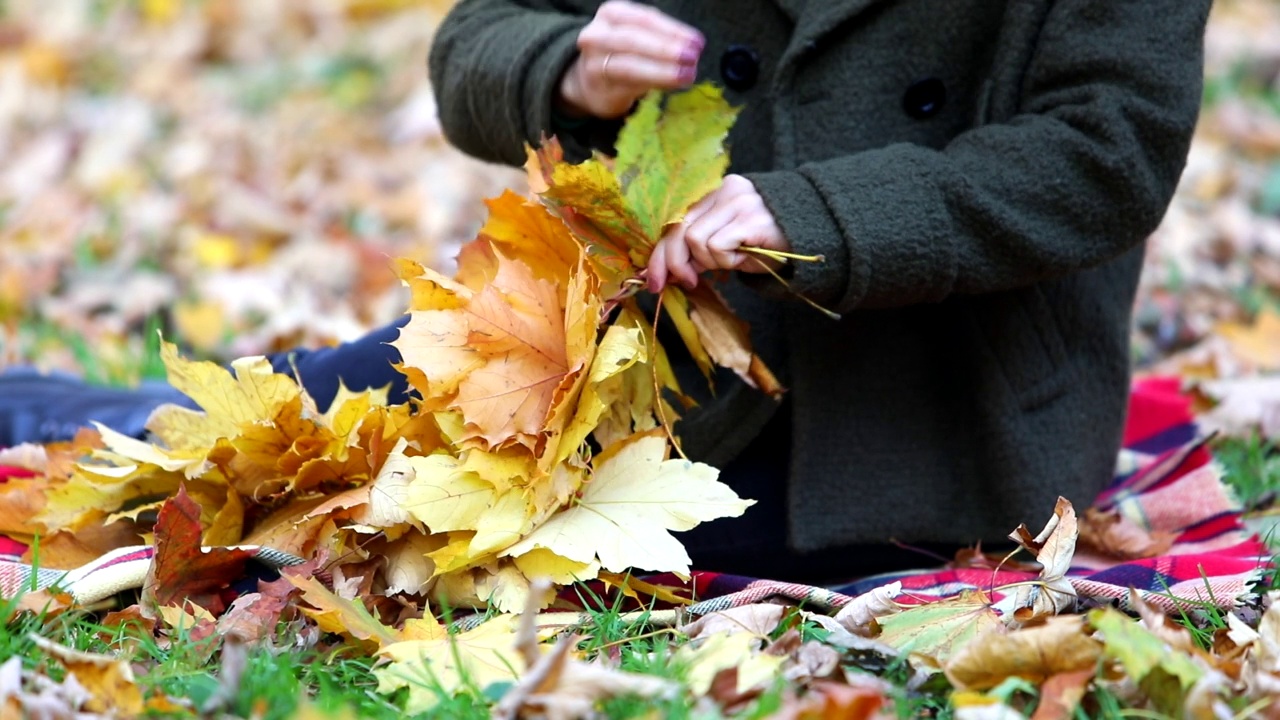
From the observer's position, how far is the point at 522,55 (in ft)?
4.47

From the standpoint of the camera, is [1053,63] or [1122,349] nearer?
[1053,63]

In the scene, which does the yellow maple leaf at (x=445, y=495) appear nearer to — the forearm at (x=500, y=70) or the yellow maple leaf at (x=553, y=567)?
the yellow maple leaf at (x=553, y=567)

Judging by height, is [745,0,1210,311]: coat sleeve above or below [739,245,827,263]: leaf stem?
above

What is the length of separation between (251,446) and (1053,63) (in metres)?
0.89

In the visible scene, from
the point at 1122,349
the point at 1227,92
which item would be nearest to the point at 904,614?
the point at 1122,349

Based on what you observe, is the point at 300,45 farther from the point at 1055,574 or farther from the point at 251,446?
the point at 1055,574

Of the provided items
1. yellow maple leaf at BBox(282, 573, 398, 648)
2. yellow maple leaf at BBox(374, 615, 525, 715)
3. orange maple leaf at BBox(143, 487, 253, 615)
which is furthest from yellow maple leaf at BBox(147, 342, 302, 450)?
yellow maple leaf at BBox(374, 615, 525, 715)

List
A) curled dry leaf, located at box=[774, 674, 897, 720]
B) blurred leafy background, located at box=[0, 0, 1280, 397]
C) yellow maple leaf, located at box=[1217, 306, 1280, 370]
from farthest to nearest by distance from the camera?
blurred leafy background, located at box=[0, 0, 1280, 397], yellow maple leaf, located at box=[1217, 306, 1280, 370], curled dry leaf, located at box=[774, 674, 897, 720]

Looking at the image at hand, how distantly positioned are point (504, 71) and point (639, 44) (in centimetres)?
24

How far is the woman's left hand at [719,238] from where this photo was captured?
1.16 meters

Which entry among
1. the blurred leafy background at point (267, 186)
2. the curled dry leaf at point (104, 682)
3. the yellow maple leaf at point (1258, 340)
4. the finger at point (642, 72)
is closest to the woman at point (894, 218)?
the finger at point (642, 72)

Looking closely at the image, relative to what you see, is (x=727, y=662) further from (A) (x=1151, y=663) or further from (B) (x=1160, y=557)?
(B) (x=1160, y=557)

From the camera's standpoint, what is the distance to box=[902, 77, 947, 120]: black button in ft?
4.53

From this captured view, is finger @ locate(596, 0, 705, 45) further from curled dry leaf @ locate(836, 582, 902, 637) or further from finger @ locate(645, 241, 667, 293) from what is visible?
curled dry leaf @ locate(836, 582, 902, 637)
